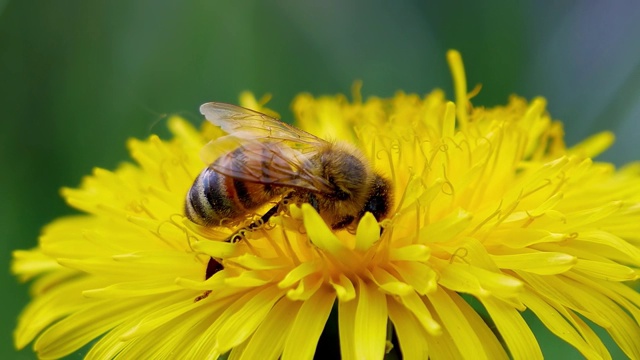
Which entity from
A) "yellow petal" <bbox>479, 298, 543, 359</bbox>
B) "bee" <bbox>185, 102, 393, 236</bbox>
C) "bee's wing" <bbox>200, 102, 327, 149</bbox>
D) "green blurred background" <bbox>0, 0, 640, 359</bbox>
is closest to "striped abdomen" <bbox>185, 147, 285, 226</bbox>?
"bee" <bbox>185, 102, 393, 236</bbox>

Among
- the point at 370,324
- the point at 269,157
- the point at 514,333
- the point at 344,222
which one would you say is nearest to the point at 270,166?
the point at 269,157

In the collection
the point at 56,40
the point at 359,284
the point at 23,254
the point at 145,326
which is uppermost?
the point at 56,40

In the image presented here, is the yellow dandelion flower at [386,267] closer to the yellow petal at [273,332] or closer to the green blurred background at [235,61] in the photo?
the yellow petal at [273,332]

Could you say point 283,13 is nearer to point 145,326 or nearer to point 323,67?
point 323,67

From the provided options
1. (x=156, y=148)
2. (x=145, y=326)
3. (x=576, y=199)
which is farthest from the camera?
(x=156, y=148)

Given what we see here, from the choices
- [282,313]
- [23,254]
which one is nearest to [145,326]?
[282,313]

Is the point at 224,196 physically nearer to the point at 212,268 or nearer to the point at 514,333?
the point at 212,268

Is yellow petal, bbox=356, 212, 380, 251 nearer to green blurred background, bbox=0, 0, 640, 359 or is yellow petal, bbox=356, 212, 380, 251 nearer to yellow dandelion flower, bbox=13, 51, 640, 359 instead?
yellow dandelion flower, bbox=13, 51, 640, 359
